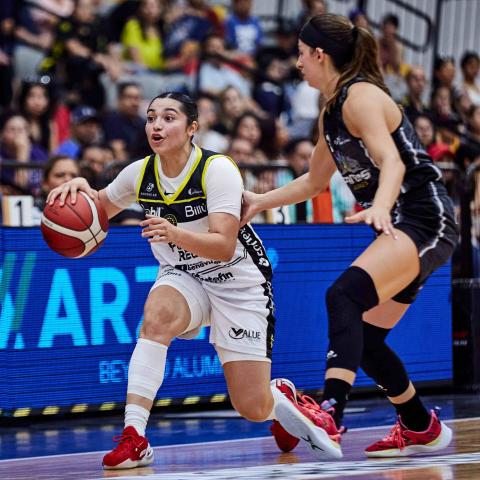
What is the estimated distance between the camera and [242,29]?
48.2ft

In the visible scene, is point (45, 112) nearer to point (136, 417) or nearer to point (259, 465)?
point (136, 417)

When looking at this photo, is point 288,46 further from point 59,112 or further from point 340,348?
point 340,348

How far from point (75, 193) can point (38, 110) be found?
5666 millimetres

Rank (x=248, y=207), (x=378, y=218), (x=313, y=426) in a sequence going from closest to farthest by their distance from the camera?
(x=378, y=218) < (x=313, y=426) < (x=248, y=207)

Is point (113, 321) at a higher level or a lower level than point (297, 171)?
lower

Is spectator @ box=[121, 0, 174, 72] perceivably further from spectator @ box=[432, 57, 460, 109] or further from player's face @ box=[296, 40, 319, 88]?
player's face @ box=[296, 40, 319, 88]

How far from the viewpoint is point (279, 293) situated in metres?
8.52

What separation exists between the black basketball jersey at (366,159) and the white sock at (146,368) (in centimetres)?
118

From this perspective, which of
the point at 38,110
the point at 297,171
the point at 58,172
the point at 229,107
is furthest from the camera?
the point at 229,107

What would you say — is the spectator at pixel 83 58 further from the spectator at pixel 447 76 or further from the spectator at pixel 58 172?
the spectator at pixel 447 76

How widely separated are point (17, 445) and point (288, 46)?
31.5 feet

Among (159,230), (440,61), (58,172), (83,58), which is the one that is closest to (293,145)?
(83,58)

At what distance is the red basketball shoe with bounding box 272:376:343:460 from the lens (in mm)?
4941

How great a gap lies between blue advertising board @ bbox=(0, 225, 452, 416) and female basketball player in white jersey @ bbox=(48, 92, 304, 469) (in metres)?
1.67
